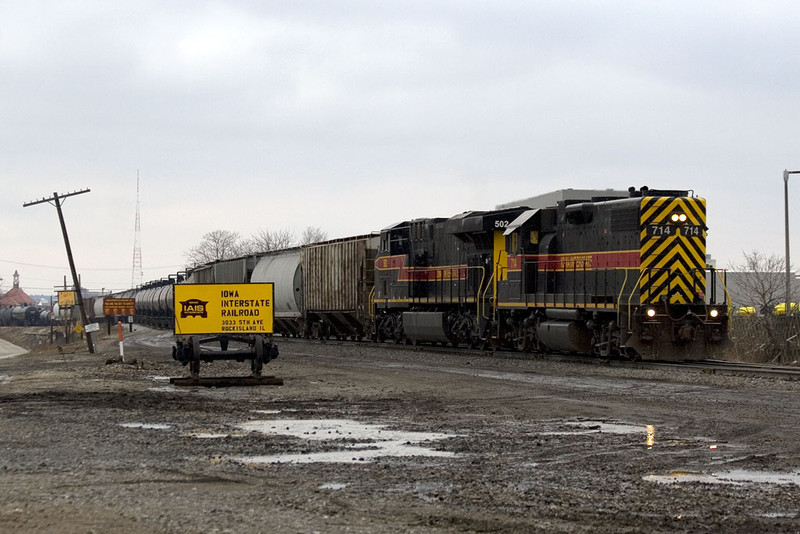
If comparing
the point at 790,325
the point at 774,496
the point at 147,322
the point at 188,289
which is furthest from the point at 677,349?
the point at 147,322

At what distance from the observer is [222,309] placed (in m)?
18.6

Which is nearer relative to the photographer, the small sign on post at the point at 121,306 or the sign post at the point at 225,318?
the sign post at the point at 225,318

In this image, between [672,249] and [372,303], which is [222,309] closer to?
[672,249]

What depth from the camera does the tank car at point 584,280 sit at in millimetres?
22234

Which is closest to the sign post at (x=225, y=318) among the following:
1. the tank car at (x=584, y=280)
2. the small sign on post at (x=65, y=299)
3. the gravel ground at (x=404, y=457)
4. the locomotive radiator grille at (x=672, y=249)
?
the gravel ground at (x=404, y=457)

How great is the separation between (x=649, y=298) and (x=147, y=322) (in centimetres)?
5945

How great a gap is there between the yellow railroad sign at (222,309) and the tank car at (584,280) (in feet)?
26.6

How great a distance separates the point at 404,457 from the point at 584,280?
595 inches

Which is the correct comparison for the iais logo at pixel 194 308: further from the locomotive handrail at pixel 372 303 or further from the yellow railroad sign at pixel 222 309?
the locomotive handrail at pixel 372 303

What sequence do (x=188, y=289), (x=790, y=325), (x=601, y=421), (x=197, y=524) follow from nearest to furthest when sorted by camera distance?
(x=197, y=524), (x=601, y=421), (x=188, y=289), (x=790, y=325)

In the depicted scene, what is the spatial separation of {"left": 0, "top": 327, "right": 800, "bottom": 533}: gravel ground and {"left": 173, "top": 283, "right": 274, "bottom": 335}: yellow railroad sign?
1.47 meters

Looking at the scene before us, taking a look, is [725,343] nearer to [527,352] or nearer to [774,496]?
[527,352]

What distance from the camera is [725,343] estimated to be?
22.4 m

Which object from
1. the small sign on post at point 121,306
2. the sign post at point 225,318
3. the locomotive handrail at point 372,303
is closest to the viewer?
the sign post at point 225,318
